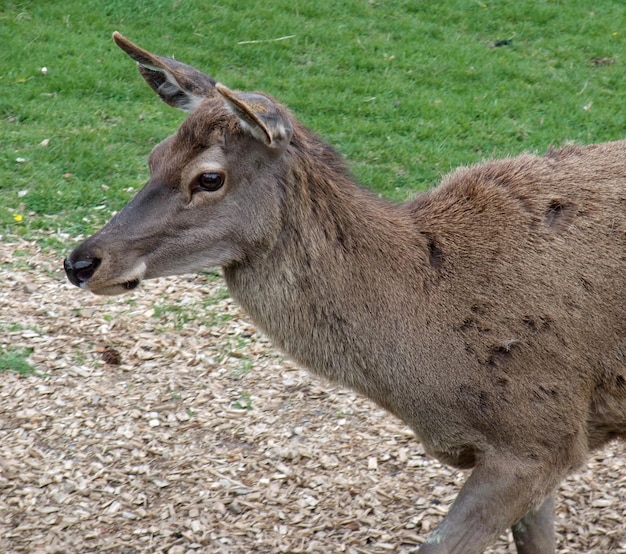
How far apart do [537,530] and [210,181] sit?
2549mm

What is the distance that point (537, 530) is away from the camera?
17.4ft

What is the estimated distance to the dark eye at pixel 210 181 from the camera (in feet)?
15.1

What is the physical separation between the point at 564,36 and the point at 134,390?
27.8 ft

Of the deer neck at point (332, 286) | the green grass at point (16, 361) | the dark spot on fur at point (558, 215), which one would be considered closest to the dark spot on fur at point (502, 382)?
the deer neck at point (332, 286)

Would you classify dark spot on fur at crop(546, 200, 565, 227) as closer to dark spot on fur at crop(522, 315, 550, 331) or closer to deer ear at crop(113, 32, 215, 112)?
dark spot on fur at crop(522, 315, 550, 331)

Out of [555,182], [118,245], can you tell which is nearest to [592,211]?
[555,182]

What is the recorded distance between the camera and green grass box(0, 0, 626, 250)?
32.5ft

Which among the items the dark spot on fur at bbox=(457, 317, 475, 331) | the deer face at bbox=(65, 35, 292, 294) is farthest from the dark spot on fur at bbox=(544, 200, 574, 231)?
the deer face at bbox=(65, 35, 292, 294)

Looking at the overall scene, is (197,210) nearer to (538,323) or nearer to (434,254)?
(434,254)

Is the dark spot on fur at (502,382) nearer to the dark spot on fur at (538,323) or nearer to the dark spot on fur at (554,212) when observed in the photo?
the dark spot on fur at (538,323)

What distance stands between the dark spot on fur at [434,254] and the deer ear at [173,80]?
1.35 m

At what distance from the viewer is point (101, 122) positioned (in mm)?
10891

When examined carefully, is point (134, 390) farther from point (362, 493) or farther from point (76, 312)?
point (362, 493)

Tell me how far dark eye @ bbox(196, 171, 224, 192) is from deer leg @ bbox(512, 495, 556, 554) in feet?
7.91
